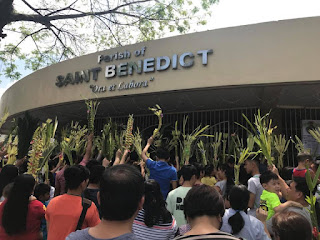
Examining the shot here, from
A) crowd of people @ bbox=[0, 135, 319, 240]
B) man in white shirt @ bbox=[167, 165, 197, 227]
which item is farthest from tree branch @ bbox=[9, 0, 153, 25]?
man in white shirt @ bbox=[167, 165, 197, 227]

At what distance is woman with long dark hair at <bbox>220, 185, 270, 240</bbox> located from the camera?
1.88 meters

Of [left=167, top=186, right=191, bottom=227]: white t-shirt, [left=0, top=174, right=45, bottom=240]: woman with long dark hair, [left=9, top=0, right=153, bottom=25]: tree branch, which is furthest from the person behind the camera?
[left=9, top=0, right=153, bottom=25]: tree branch

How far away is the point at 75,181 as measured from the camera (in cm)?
203

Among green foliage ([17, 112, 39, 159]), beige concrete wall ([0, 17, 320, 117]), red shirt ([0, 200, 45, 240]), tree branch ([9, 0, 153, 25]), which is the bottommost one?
red shirt ([0, 200, 45, 240])

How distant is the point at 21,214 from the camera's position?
1.99 m

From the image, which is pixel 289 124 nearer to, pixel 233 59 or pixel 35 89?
pixel 233 59

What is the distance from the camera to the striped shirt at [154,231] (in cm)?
169

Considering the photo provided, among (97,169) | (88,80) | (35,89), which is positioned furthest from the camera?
(35,89)

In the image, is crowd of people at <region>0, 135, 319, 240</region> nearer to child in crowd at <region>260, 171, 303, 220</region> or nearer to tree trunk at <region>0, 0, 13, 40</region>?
child in crowd at <region>260, 171, 303, 220</region>

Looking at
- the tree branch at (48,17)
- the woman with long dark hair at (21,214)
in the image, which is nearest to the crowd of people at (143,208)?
the woman with long dark hair at (21,214)

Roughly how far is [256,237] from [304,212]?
51 centimetres

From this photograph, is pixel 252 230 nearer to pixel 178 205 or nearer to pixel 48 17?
pixel 178 205

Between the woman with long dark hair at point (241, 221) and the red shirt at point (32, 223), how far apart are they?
1.38 meters

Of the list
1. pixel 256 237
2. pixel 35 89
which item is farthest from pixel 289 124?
pixel 35 89
